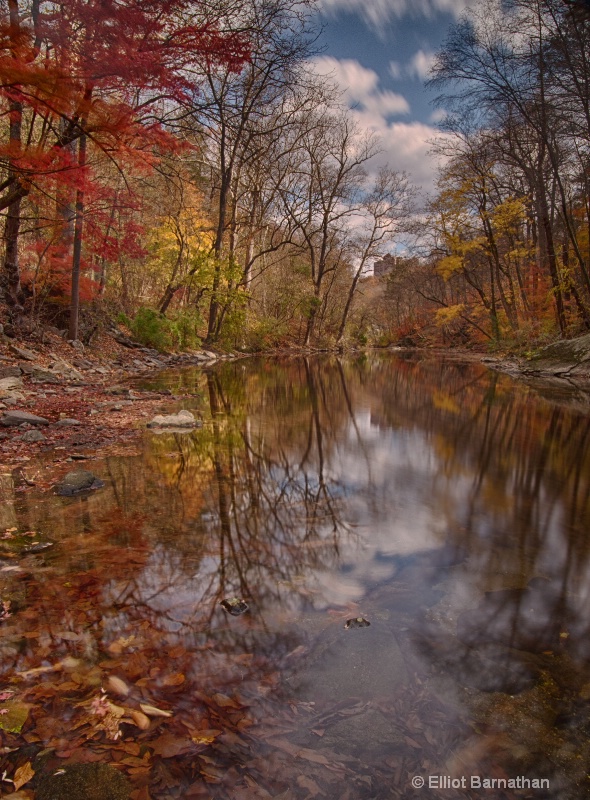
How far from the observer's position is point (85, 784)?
1474mm

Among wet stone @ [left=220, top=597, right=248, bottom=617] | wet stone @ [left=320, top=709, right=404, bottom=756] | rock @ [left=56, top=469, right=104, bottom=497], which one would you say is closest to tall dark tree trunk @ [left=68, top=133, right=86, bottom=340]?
rock @ [left=56, top=469, right=104, bottom=497]

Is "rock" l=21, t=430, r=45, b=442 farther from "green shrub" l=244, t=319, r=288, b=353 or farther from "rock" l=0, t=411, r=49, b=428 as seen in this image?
"green shrub" l=244, t=319, r=288, b=353

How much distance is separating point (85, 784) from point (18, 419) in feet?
19.0

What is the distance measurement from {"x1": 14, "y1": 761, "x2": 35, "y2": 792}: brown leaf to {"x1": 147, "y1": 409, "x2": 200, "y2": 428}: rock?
5691 mm

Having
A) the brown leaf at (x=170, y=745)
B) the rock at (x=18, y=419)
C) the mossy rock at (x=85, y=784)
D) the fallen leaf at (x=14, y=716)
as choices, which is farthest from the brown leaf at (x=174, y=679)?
the rock at (x=18, y=419)

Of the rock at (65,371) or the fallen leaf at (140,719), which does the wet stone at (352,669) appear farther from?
the rock at (65,371)

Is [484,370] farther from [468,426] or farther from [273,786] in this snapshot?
[273,786]

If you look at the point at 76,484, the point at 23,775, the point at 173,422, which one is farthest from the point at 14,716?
the point at 173,422

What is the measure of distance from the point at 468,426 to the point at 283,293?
76.7ft

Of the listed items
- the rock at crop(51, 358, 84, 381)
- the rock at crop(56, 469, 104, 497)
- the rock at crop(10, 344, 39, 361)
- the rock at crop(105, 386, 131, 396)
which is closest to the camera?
the rock at crop(56, 469, 104, 497)

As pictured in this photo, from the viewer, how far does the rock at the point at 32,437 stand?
5.64 m

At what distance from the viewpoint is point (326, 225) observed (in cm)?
2941

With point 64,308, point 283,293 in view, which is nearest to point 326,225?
point 283,293

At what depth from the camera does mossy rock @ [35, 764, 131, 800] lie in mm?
1434
